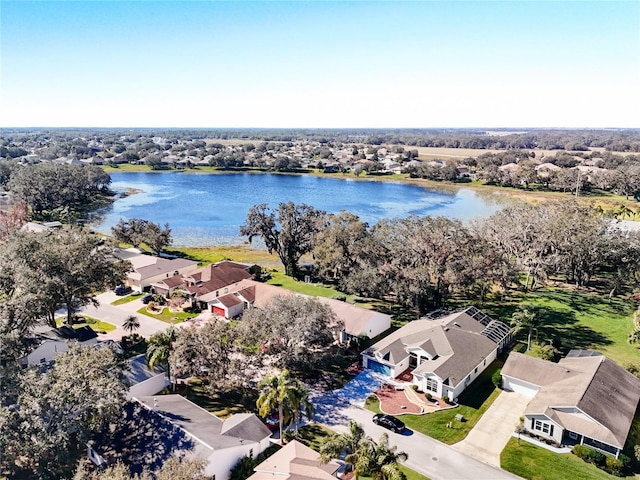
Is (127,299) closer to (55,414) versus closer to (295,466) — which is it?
(55,414)

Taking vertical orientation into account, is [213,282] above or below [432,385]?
above

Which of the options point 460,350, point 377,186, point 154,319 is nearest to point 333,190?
point 377,186

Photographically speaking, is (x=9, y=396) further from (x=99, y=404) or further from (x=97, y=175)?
(x=97, y=175)

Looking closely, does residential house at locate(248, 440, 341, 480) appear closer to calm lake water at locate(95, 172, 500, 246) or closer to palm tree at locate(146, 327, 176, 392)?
palm tree at locate(146, 327, 176, 392)

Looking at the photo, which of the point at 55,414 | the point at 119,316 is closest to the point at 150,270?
the point at 119,316

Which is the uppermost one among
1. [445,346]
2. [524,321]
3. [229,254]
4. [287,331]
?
[287,331]

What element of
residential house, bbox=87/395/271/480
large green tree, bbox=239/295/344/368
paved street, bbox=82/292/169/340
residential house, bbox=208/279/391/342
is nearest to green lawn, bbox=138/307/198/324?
paved street, bbox=82/292/169/340
